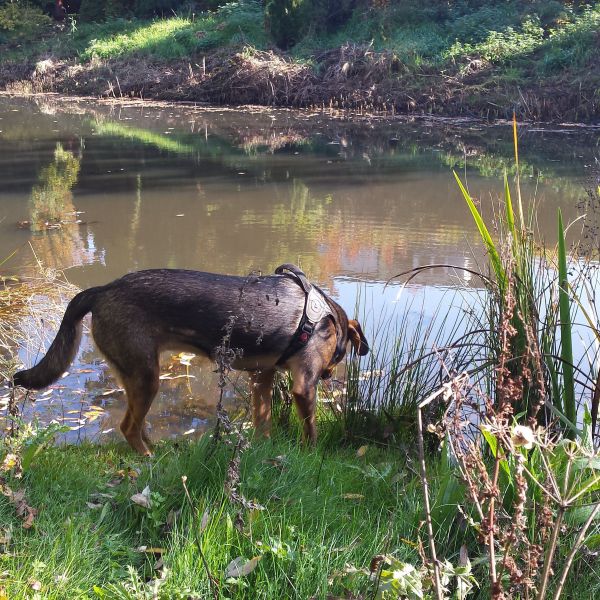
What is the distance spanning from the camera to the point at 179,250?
9148mm

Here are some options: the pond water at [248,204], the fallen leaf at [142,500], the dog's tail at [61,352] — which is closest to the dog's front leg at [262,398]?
the pond water at [248,204]

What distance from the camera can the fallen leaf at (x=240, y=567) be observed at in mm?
2807

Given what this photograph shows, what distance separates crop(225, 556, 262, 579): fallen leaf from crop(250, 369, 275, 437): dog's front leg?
203cm

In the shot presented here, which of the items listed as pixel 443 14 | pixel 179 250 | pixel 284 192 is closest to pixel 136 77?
pixel 443 14

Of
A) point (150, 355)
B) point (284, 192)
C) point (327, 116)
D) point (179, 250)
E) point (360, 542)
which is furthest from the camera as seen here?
point (327, 116)

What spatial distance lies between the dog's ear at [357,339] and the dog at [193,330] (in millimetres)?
253

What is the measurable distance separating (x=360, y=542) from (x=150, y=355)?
1949mm

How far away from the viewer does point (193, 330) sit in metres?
4.60

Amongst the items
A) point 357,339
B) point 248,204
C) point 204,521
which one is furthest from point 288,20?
point 204,521

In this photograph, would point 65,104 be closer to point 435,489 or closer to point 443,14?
point 443,14

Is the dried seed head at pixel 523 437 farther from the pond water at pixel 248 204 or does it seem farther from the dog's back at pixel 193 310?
the pond water at pixel 248 204

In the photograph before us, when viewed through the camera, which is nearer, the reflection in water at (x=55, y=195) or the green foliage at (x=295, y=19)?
the reflection in water at (x=55, y=195)

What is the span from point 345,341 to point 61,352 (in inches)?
71.9

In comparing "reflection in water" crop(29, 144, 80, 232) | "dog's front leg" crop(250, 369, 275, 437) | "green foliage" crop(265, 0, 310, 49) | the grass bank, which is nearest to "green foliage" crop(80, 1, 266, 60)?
the grass bank
